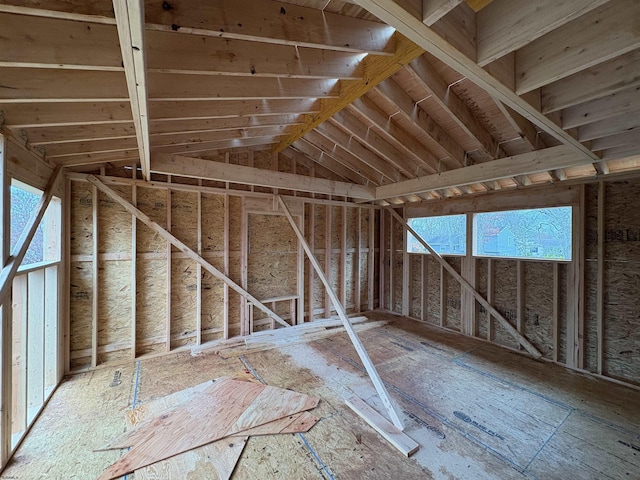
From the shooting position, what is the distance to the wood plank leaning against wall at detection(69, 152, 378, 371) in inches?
142

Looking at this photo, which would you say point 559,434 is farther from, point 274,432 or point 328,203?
point 328,203

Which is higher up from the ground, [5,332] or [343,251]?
[343,251]

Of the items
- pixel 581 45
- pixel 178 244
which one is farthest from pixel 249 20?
pixel 178 244

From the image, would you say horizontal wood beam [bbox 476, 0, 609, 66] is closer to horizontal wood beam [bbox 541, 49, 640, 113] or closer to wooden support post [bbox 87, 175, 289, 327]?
horizontal wood beam [bbox 541, 49, 640, 113]

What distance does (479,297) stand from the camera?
4.81m

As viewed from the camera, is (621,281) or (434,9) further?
(621,281)

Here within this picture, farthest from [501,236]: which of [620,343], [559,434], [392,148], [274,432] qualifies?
[274,432]

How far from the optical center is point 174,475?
196 centimetres

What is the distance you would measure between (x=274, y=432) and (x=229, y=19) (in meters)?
3.27

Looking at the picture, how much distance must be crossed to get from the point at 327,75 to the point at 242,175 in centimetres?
222

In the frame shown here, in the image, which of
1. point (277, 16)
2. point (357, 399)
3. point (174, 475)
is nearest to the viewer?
point (277, 16)

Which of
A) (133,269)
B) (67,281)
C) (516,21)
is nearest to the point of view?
(516,21)

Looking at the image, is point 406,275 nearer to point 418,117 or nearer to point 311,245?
point 311,245

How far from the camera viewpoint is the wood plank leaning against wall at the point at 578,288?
3396 millimetres
